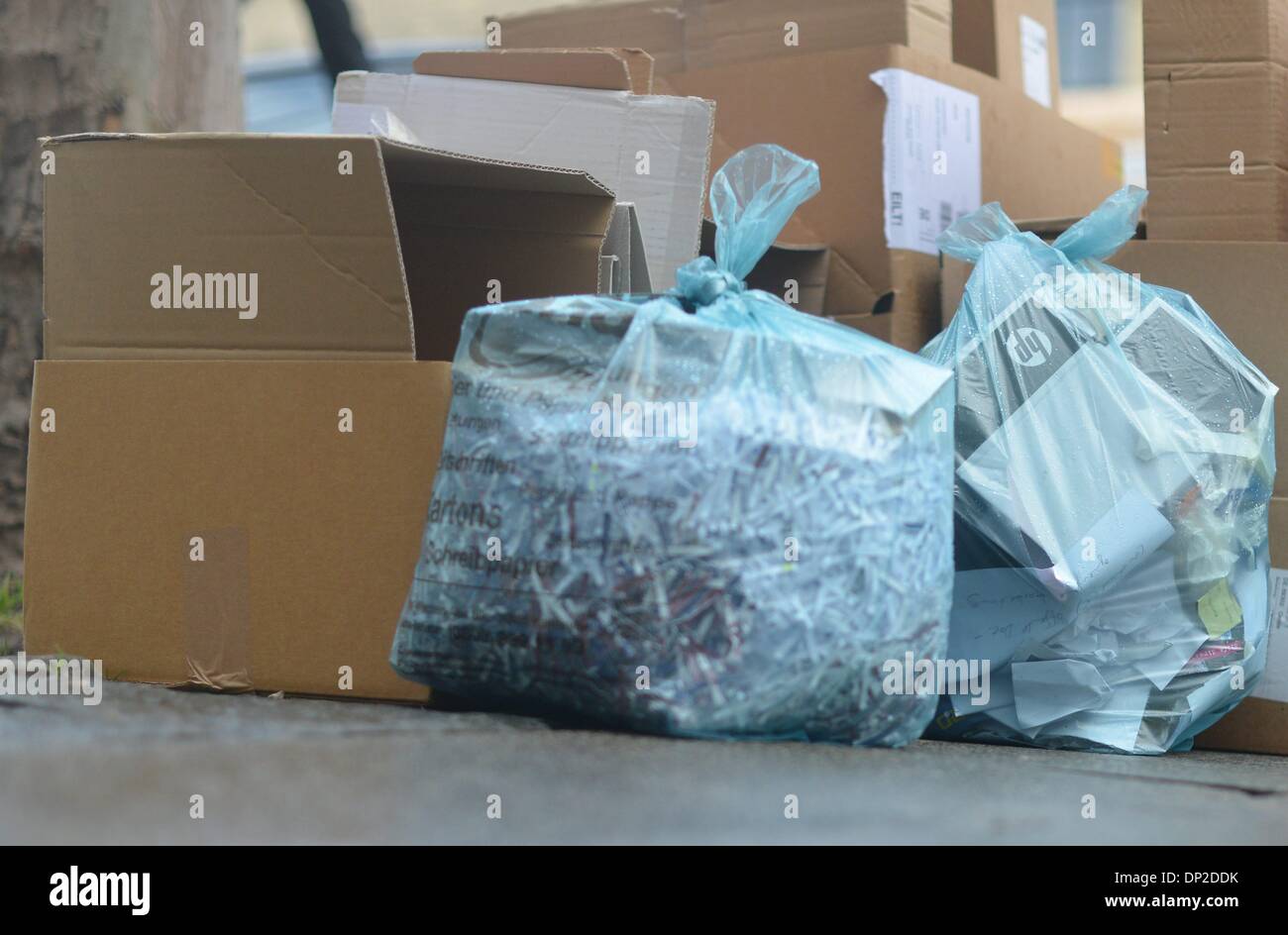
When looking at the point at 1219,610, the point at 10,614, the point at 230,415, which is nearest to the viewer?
the point at 230,415

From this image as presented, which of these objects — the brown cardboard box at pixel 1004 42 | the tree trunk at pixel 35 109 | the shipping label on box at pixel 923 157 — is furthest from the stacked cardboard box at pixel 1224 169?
the tree trunk at pixel 35 109

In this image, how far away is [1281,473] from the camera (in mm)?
1718

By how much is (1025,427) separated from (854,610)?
0.45 m

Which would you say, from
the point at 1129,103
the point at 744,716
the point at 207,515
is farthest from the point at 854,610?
the point at 1129,103

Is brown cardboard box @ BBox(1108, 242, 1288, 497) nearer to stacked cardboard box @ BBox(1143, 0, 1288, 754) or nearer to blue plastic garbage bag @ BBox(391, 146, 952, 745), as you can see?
stacked cardboard box @ BBox(1143, 0, 1288, 754)

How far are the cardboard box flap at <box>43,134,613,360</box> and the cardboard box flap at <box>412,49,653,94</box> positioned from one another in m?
0.49

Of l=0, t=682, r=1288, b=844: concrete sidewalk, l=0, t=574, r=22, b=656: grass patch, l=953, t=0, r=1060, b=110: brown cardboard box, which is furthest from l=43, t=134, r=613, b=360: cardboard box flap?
l=953, t=0, r=1060, b=110: brown cardboard box

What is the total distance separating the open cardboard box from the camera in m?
1.99

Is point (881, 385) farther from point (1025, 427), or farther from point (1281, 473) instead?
point (1281, 473)

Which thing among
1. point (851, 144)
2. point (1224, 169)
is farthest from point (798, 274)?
point (1224, 169)

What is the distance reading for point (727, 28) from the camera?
95.0 inches

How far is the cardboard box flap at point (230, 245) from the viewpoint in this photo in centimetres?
144

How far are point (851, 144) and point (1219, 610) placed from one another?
101 cm

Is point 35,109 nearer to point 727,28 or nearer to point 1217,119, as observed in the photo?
point 727,28
